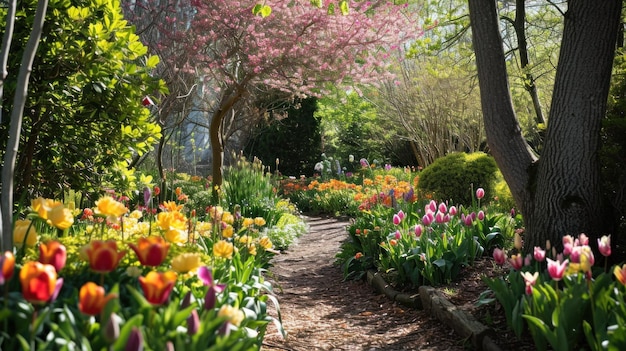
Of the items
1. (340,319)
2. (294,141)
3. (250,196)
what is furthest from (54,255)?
(294,141)

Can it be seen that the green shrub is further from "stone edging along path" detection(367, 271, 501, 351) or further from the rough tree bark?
the rough tree bark

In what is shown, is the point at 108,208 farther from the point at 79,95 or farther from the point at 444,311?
the point at 444,311

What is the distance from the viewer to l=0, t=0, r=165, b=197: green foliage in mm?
4211

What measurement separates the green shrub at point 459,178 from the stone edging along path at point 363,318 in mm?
2644

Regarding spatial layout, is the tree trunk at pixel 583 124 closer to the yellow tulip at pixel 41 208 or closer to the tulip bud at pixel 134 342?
the yellow tulip at pixel 41 208

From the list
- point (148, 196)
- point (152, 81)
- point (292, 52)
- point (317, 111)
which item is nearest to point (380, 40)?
point (292, 52)

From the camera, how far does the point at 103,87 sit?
4164 mm

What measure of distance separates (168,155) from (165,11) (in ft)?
28.8

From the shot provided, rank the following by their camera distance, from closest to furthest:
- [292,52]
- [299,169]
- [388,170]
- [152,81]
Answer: [152,81], [292,52], [388,170], [299,169]

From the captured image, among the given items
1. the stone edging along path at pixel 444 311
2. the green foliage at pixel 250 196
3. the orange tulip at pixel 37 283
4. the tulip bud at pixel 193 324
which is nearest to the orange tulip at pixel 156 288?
the tulip bud at pixel 193 324

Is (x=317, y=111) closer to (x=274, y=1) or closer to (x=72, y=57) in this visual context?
(x=274, y=1)

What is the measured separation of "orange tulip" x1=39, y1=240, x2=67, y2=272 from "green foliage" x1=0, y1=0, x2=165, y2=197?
233 cm

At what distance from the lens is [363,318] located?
4863mm

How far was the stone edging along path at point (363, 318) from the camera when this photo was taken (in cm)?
397
